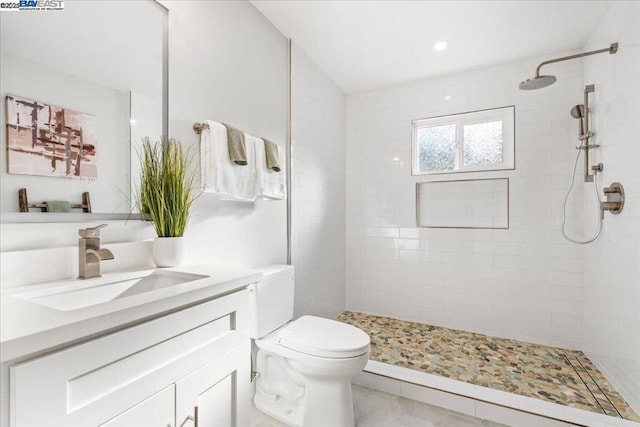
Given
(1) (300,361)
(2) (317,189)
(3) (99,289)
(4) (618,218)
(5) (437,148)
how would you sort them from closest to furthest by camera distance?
(3) (99,289)
(1) (300,361)
(4) (618,218)
(2) (317,189)
(5) (437,148)

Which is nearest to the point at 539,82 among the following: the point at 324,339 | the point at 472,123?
the point at 472,123

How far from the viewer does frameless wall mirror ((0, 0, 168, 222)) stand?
94 centimetres

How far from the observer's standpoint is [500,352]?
2395 mm

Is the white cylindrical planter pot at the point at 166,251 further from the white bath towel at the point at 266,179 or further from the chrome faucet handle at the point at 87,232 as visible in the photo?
the white bath towel at the point at 266,179

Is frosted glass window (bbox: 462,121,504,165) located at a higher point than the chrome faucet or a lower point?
higher

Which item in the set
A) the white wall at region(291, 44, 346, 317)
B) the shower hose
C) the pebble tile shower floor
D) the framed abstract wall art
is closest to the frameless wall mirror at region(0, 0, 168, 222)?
the framed abstract wall art

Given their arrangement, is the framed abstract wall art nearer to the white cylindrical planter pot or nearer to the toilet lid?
the white cylindrical planter pot

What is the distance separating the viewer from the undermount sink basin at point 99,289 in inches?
34.4

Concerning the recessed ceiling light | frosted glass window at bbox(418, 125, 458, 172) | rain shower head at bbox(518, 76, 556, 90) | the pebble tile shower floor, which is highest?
the recessed ceiling light

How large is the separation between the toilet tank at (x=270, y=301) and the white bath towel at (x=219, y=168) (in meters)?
0.49

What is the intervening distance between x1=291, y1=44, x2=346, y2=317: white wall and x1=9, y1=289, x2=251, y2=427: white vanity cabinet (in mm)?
1296

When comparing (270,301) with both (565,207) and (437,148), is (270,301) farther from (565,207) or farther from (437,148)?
(565,207)

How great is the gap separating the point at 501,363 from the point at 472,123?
207 cm

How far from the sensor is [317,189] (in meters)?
2.77
